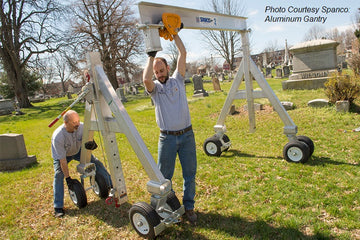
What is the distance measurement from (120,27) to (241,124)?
74.6 ft

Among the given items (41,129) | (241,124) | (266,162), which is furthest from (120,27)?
(266,162)

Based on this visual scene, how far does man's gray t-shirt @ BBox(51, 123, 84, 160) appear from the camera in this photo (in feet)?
13.4

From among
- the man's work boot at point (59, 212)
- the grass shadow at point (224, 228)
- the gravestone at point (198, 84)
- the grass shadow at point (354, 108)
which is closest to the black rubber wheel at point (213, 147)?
the grass shadow at point (224, 228)

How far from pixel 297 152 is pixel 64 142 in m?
4.22

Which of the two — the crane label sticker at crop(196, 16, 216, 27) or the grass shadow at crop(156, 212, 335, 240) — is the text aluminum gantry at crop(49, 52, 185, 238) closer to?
the grass shadow at crop(156, 212, 335, 240)

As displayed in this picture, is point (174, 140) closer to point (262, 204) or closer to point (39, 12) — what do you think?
point (262, 204)

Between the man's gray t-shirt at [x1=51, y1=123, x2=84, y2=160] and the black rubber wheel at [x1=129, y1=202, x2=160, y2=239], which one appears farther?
the man's gray t-shirt at [x1=51, y1=123, x2=84, y2=160]

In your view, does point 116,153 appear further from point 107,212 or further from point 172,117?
point 107,212

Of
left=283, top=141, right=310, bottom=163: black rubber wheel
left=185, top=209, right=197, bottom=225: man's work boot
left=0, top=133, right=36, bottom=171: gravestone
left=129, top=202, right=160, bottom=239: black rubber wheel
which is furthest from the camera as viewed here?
left=0, top=133, right=36, bottom=171: gravestone

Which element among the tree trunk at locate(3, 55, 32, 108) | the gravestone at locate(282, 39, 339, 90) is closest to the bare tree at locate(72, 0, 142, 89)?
the tree trunk at locate(3, 55, 32, 108)

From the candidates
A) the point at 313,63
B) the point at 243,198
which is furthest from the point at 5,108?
the point at 243,198

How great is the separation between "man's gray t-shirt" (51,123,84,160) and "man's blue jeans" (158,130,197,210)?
173 cm

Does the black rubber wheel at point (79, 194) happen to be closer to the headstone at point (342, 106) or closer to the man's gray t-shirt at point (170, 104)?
the man's gray t-shirt at point (170, 104)

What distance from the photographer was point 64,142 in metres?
4.20
